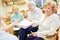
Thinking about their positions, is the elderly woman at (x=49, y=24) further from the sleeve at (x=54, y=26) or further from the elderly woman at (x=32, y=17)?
the elderly woman at (x=32, y=17)

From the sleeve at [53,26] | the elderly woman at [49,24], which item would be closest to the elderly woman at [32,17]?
the elderly woman at [49,24]

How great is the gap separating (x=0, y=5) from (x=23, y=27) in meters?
2.56

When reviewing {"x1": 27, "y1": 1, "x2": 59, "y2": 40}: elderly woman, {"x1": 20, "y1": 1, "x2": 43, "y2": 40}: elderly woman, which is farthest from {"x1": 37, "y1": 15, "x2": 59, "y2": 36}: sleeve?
{"x1": 20, "y1": 1, "x2": 43, "y2": 40}: elderly woman

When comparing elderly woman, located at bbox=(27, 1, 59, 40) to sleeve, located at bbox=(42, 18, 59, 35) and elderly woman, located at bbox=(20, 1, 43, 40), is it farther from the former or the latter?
elderly woman, located at bbox=(20, 1, 43, 40)

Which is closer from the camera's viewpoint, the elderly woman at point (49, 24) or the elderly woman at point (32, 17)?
the elderly woman at point (49, 24)

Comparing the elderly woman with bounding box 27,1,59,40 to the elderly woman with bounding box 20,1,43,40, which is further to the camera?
the elderly woman with bounding box 20,1,43,40

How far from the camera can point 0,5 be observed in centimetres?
514

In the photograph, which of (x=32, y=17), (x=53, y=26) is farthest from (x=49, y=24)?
(x=32, y=17)

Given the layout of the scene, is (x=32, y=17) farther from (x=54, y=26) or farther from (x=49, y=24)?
(x=54, y=26)

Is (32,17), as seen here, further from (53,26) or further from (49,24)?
(53,26)

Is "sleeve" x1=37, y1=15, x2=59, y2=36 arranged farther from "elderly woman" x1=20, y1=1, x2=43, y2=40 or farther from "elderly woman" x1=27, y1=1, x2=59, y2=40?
"elderly woman" x1=20, y1=1, x2=43, y2=40

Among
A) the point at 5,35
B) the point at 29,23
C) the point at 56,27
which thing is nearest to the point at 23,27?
the point at 29,23

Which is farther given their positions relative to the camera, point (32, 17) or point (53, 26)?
point (32, 17)

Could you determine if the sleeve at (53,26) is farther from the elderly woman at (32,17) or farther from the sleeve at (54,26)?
the elderly woman at (32,17)
